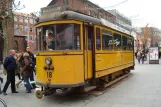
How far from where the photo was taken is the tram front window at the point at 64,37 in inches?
327

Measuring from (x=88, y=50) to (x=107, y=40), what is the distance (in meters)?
2.11

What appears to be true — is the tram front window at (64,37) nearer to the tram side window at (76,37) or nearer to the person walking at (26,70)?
the tram side window at (76,37)

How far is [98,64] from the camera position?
9.68m

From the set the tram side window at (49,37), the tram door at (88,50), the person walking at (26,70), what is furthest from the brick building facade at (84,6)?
the person walking at (26,70)

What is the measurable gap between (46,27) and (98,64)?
95.9 inches

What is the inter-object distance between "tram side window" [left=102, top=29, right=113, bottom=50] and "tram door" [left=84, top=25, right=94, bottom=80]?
117 centimetres

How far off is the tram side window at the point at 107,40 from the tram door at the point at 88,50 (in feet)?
3.84

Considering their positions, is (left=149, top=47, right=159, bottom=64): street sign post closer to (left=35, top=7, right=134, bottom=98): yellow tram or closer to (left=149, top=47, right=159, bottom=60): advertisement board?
(left=149, top=47, right=159, bottom=60): advertisement board

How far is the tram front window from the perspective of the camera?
831 centimetres

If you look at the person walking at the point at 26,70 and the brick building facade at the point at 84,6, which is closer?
the person walking at the point at 26,70

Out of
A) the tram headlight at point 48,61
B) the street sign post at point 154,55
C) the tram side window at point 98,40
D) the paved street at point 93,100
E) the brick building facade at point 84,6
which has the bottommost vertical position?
the paved street at point 93,100

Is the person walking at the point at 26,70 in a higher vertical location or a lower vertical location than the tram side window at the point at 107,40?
lower

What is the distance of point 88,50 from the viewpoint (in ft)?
29.8

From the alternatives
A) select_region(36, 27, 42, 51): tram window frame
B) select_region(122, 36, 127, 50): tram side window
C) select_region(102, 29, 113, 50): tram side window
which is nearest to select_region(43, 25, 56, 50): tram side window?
select_region(36, 27, 42, 51): tram window frame
